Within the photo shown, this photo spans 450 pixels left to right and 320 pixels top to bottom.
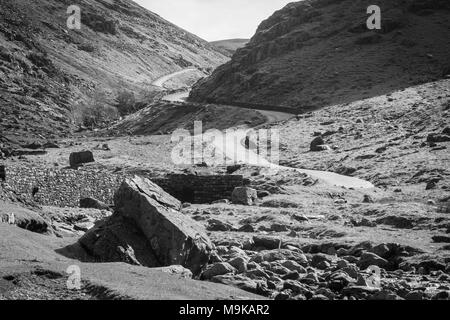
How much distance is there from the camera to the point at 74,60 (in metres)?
122

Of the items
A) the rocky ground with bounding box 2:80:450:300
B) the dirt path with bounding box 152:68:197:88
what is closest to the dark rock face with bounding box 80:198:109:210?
the rocky ground with bounding box 2:80:450:300

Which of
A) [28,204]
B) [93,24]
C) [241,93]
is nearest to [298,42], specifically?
[241,93]

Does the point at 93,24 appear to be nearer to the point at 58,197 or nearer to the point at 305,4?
the point at 305,4

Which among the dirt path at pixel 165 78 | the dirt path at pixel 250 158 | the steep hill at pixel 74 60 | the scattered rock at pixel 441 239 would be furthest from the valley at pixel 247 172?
the dirt path at pixel 165 78

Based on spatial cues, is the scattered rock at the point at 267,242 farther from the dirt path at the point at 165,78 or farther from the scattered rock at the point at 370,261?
the dirt path at the point at 165,78

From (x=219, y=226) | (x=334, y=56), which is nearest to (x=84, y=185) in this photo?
(x=219, y=226)

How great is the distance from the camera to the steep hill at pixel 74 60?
84.9 metres

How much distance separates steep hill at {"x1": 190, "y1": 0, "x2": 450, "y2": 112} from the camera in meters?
83.8

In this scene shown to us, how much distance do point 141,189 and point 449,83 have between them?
2132 inches

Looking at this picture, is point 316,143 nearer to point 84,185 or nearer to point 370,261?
point 84,185

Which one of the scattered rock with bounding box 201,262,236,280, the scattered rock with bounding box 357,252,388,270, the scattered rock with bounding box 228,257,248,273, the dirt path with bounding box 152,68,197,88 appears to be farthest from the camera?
the dirt path with bounding box 152,68,197,88

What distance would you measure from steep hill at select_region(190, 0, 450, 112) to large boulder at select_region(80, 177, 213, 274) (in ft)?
189

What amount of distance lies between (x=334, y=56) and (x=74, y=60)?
48.7 m

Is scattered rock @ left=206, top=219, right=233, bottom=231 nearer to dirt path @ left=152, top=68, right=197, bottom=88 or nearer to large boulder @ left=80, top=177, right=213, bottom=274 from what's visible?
large boulder @ left=80, top=177, right=213, bottom=274
